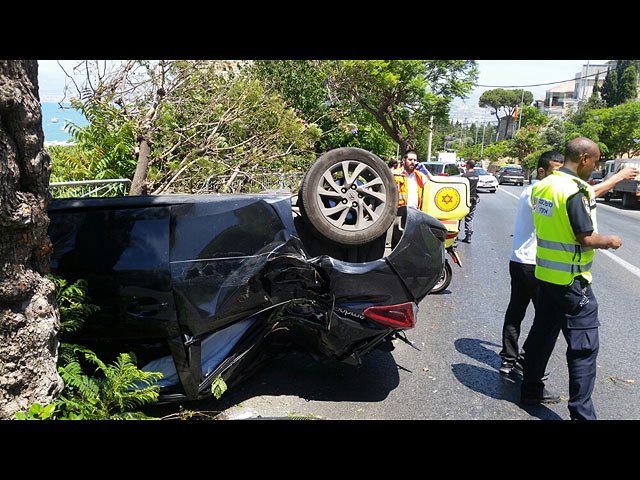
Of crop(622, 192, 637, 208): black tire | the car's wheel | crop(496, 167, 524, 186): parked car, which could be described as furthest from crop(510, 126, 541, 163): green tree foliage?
the car's wheel

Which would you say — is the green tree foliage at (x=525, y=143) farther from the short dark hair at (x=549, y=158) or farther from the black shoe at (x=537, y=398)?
the black shoe at (x=537, y=398)

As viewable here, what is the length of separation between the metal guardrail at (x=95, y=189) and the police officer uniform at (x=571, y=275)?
15.1 feet

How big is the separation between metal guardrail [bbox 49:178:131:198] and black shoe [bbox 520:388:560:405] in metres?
4.75

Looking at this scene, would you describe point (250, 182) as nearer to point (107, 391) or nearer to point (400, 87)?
point (107, 391)

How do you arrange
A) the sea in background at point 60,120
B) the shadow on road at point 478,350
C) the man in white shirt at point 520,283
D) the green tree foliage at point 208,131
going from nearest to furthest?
the man in white shirt at point 520,283
the shadow on road at point 478,350
the sea in background at point 60,120
the green tree foliage at point 208,131

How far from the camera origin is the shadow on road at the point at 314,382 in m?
4.04

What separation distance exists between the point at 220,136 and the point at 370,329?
5276 mm

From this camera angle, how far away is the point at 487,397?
413 centimetres

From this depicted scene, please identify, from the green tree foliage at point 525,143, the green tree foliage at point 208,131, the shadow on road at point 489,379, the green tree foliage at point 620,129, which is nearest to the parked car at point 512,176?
the green tree foliage at point 620,129

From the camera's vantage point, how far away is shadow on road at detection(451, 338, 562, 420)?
392 cm

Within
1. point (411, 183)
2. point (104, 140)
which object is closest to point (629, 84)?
point (411, 183)
